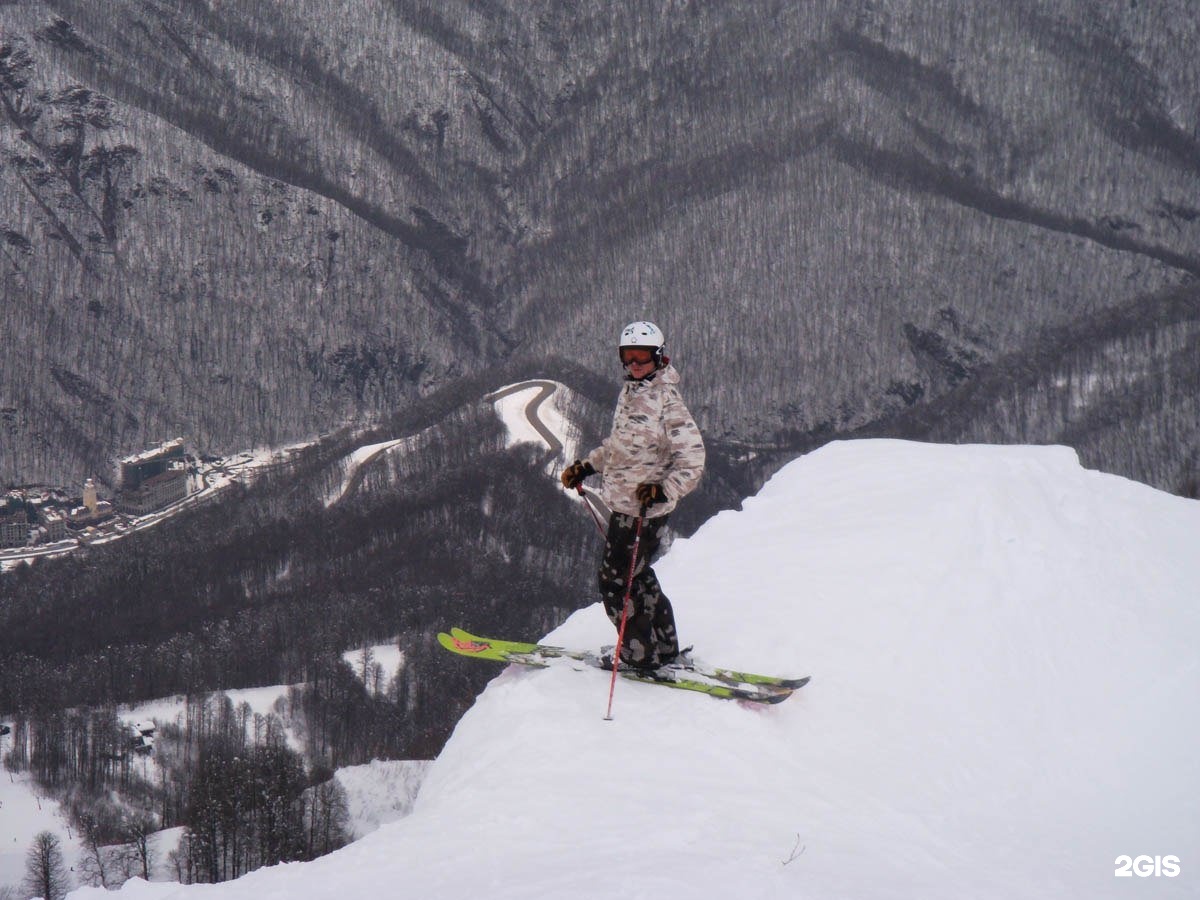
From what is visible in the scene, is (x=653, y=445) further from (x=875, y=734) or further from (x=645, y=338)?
(x=875, y=734)

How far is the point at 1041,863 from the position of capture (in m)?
9.53

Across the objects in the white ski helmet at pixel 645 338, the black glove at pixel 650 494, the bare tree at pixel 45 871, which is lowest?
the bare tree at pixel 45 871

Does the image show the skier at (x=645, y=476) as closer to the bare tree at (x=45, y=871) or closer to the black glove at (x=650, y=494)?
the black glove at (x=650, y=494)

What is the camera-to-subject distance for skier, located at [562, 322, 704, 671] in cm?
1182

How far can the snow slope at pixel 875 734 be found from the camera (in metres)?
8.65

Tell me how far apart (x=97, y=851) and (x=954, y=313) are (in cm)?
16540

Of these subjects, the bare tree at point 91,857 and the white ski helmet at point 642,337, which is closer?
the white ski helmet at point 642,337

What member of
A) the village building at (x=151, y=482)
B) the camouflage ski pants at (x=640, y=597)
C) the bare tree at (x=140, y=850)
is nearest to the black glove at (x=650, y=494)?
the camouflage ski pants at (x=640, y=597)

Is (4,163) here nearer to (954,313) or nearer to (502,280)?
(502,280)

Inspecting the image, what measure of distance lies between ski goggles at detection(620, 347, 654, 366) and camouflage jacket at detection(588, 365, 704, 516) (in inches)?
10.0

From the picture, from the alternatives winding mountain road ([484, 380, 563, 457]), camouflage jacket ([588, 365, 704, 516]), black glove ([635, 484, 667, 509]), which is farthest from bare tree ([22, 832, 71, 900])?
winding mountain road ([484, 380, 563, 457])

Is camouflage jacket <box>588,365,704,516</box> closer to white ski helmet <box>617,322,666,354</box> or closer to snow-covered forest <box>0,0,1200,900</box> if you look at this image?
white ski helmet <box>617,322,666,354</box>

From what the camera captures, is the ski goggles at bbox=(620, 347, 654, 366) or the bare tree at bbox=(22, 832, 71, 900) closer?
the ski goggles at bbox=(620, 347, 654, 366)

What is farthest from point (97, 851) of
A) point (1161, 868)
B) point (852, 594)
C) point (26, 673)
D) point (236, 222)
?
point (236, 222)
